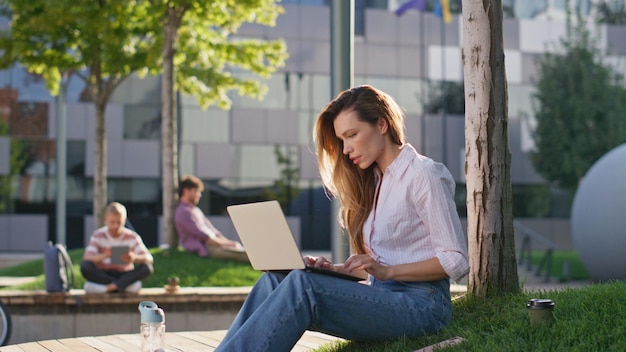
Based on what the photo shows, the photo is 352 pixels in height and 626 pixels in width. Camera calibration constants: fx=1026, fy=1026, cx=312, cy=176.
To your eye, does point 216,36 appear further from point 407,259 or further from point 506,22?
point 506,22

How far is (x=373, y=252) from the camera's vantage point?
535 centimetres

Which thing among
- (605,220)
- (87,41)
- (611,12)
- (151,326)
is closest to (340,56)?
(151,326)

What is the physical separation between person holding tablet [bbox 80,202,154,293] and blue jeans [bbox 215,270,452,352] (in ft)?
22.5

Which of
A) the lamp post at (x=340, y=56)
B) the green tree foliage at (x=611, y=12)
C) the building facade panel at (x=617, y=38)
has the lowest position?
the lamp post at (x=340, y=56)

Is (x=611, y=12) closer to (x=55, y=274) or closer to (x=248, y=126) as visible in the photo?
(x=248, y=126)

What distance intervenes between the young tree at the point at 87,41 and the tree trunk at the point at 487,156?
12.4 metres

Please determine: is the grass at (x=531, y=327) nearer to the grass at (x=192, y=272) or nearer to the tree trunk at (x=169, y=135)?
the grass at (x=192, y=272)

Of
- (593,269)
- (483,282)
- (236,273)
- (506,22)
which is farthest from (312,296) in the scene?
(506,22)

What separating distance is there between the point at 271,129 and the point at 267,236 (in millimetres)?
31996

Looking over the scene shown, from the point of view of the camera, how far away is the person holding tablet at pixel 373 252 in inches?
185

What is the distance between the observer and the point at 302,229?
121ft

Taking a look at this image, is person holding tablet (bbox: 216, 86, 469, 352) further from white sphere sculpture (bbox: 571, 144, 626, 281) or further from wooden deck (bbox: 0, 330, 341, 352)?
white sphere sculpture (bbox: 571, 144, 626, 281)

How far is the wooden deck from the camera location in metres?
6.91

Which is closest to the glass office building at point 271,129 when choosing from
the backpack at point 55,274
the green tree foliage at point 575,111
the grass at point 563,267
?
the green tree foliage at point 575,111
